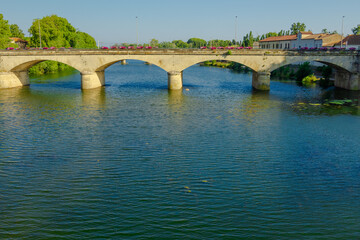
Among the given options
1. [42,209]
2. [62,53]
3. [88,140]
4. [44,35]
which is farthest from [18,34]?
[42,209]

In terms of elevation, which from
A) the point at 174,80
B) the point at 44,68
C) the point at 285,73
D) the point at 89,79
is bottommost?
the point at 174,80

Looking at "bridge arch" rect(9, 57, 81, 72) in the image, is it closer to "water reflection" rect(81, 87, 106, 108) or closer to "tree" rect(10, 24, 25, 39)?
"water reflection" rect(81, 87, 106, 108)

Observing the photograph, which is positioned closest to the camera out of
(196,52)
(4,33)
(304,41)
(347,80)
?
(196,52)

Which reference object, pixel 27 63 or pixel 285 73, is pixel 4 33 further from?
pixel 285 73

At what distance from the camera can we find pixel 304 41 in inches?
4528

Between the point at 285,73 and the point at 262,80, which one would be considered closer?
the point at 262,80

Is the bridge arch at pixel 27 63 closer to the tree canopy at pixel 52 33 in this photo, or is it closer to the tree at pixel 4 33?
the tree at pixel 4 33

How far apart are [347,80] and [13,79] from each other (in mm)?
64416

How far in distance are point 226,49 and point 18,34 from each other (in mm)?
137286

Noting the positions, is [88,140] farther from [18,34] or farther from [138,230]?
[18,34]

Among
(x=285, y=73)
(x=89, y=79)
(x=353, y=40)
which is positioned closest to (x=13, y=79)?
(x=89, y=79)

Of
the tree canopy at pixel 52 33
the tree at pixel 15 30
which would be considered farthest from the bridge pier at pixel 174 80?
the tree at pixel 15 30

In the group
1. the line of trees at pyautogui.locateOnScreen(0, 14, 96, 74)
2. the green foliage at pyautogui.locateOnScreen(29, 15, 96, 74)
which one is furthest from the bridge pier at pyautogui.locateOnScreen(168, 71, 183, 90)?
the green foliage at pyautogui.locateOnScreen(29, 15, 96, 74)

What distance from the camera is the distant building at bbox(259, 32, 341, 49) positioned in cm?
9888
